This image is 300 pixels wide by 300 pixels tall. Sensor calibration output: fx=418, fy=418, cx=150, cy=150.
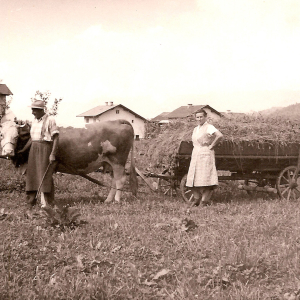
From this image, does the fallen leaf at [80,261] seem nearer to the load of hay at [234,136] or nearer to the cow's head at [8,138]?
the cow's head at [8,138]

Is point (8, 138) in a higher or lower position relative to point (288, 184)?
higher

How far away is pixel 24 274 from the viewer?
4.00 m

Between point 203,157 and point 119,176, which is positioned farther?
point 119,176

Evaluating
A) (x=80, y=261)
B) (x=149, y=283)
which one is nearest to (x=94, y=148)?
(x=80, y=261)

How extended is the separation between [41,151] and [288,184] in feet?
17.1

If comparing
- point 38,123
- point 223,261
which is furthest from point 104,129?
point 223,261

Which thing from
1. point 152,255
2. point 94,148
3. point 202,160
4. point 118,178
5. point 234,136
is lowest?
point 152,255

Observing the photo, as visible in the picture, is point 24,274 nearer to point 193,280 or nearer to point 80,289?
point 80,289

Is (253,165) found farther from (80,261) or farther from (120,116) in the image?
(120,116)

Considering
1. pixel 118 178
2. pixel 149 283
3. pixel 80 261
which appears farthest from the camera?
pixel 118 178

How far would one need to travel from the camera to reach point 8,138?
738cm

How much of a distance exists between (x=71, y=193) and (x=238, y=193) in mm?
3963

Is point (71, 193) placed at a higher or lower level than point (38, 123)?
lower

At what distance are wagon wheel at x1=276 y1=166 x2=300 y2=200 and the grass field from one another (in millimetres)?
1503
